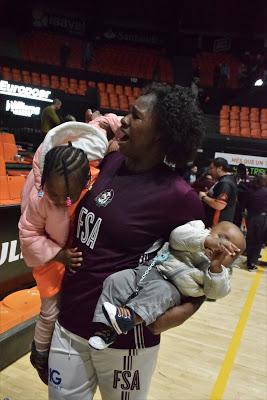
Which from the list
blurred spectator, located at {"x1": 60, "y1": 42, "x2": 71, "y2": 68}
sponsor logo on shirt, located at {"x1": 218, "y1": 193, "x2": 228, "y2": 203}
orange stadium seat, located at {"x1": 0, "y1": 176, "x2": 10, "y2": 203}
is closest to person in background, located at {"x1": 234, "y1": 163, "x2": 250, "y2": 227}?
sponsor logo on shirt, located at {"x1": 218, "y1": 193, "x2": 228, "y2": 203}

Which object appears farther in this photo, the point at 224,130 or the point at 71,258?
the point at 224,130

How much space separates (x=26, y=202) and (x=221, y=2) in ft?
58.9

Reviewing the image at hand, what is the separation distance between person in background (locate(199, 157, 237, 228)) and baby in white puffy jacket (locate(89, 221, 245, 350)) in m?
3.51

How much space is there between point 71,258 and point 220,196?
11.9ft

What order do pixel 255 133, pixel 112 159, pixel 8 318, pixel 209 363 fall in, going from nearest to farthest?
pixel 112 159 → pixel 8 318 → pixel 209 363 → pixel 255 133

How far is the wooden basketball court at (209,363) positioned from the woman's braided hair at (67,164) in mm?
1644

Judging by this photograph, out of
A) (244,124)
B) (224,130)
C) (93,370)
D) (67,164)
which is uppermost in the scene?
(244,124)

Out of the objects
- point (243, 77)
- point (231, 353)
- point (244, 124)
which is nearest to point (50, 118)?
point (231, 353)

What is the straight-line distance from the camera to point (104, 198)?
4.58ft

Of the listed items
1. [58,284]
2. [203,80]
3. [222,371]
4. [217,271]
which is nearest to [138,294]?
[217,271]

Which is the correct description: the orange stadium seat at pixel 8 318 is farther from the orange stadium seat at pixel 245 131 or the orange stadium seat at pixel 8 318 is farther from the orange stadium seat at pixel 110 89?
the orange stadium seat at pixel 110 89

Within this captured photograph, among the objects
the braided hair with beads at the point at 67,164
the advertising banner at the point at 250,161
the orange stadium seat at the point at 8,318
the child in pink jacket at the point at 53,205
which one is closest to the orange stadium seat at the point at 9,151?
the orange stadium seat at the point at 8,318

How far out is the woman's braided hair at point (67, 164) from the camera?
137 centimetres

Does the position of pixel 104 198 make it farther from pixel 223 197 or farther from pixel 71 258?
pixel 223 197
